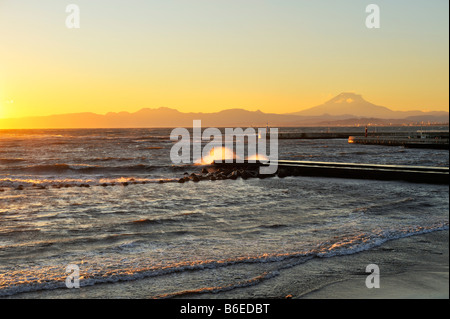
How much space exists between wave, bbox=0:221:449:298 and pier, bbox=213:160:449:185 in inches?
461

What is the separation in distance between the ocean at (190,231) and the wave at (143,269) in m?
0.02

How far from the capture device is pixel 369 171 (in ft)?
68.5

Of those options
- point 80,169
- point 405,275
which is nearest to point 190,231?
point 405,275

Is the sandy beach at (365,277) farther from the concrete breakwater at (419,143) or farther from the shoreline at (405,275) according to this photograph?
the concrete breakwater at (419,143)

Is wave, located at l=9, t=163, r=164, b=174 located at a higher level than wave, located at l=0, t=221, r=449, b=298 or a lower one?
Answer: lower

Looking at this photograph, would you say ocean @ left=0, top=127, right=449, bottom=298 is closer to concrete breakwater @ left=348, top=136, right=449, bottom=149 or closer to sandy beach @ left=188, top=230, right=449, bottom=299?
sandy beach @ left=188, top=230, right=449, bottom=299

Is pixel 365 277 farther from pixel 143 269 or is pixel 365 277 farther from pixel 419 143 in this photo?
pixel 419 143

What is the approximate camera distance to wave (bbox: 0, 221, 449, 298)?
645 cm

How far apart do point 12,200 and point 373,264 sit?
15.1 metres

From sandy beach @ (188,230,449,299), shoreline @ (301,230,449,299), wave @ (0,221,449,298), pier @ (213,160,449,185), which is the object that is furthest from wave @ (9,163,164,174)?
sandy beach @ (188,230,449,299)

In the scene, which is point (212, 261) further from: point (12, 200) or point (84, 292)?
point (12, 200)

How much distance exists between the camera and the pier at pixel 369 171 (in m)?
18.9
